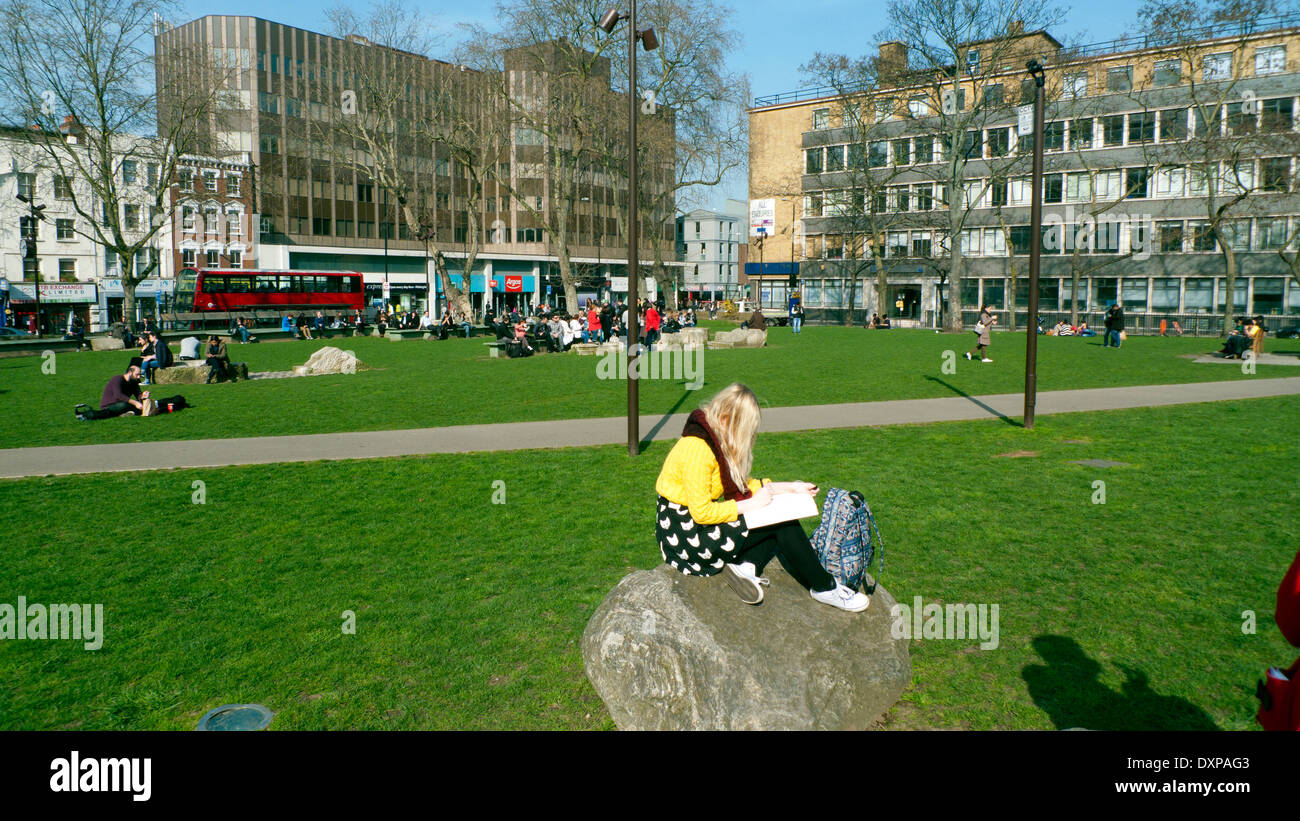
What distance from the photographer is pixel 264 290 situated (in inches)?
2212

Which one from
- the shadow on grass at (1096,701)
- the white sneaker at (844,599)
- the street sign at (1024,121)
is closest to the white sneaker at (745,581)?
the white sneaker at (844,599)

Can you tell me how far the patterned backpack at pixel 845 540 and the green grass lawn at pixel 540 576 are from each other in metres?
0.74

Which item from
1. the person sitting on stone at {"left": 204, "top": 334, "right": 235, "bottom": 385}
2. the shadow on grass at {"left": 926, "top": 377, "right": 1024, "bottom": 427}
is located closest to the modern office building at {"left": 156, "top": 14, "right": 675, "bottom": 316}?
the person sitting on stone at {"left": 204, "top": 334, "right": 235, "bottom": 385}

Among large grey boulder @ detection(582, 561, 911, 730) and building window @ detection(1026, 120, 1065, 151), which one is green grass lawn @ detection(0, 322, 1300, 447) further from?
building window @ detection(1026, 120, 1065, 151)

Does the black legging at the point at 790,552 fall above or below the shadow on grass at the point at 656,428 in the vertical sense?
above

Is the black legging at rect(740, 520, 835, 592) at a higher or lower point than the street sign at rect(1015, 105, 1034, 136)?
lower

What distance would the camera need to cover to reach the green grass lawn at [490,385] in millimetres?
15297

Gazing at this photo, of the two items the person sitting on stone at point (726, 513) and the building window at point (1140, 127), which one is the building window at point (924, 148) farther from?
the person sitting on stone at point (726, 513)

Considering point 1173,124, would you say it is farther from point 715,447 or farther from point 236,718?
point 236,718

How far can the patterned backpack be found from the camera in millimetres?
4965

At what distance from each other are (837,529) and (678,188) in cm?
4147

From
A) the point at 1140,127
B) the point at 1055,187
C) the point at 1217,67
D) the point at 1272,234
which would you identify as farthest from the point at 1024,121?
the point at 1272,234

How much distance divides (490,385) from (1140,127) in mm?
52735

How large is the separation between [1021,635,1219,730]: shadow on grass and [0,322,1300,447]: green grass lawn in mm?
11159
